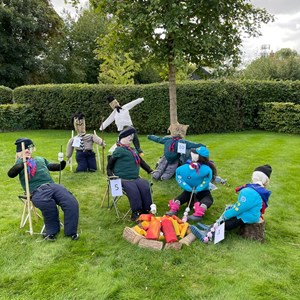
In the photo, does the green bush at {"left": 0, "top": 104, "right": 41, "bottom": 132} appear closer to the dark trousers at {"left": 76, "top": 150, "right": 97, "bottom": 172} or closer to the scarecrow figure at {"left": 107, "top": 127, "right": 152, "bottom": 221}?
the dark trousers at {"left": 76, "top": 150, "right": 97, "bottom": 172}

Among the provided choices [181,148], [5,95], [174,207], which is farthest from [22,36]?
[174,207]

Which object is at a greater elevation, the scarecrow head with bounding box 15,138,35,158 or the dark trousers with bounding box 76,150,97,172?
the scarecrow head with bounding box 15,138,35,158

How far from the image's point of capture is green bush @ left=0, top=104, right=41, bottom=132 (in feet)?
49.1

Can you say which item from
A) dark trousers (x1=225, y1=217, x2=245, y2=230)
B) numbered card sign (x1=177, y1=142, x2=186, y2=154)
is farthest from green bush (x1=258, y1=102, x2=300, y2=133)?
dark trousers (x1=225, y1=217, x2=245, y2=230)

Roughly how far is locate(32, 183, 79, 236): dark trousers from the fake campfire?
2.41 ft

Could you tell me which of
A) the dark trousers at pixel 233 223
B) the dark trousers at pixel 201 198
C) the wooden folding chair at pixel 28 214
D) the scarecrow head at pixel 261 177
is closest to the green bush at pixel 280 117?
the dark trousers at pixel 201 198

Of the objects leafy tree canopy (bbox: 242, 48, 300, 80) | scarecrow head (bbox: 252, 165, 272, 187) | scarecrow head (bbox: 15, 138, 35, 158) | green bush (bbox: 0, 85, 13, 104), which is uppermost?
leafy tree canopy (bbox: 242, 48, 300, 80)

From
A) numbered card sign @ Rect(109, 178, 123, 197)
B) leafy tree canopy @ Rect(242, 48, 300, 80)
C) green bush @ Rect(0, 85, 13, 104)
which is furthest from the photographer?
leafy tree canopy @ Rect(242, 48, 300, 80)

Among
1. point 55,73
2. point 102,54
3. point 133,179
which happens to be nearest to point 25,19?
point 55,73

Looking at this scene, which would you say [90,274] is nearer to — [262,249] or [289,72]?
[262,249]

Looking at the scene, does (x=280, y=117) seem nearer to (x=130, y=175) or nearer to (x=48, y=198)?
(x=130, y=175)

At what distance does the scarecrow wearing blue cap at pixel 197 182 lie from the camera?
5.24 metres

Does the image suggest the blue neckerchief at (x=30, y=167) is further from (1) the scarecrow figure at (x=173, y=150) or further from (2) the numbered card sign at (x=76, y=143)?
(2) the numbered card sign at (x=76, y=143)

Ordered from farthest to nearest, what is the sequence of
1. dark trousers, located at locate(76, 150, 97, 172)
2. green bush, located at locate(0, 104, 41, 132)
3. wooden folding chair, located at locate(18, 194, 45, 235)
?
green bush, located at locate(0, 104, 41, 132), dark trousers, located at locate(76, 150, 97, 172), wooden folding chair, located at locate(18, 194, 45, 235)
